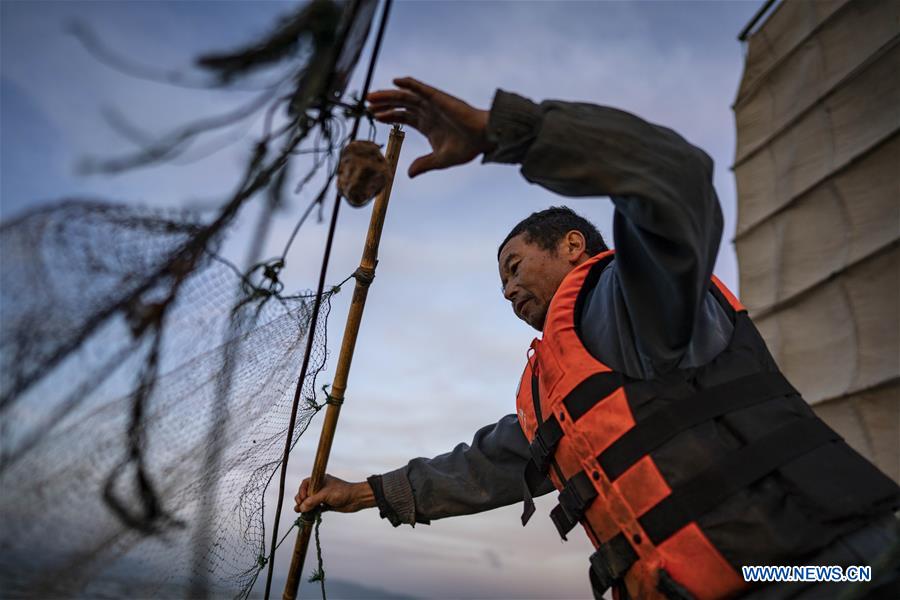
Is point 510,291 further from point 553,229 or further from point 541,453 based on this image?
point 541,453

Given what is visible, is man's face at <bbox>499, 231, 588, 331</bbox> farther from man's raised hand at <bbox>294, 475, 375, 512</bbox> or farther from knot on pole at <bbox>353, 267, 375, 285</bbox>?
man's raised hand at <bbox>294, 475, 375, 512</bbox>

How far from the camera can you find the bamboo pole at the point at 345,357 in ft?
8.44

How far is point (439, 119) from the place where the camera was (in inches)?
71.6

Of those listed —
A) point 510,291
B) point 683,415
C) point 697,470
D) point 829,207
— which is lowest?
point 697,470

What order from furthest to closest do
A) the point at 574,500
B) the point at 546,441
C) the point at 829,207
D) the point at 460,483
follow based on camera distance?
the point at 829,207 → the point at 460,483 → the point at 546,441 → the point at 574,500

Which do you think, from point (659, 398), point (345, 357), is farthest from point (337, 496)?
point (659, 398)

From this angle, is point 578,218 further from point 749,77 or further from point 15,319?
point 749,77

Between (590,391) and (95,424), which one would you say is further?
(590,391)

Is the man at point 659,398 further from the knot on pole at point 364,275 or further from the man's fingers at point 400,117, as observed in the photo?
the knot on pole at point 364,275

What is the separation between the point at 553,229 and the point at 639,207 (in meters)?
1.36

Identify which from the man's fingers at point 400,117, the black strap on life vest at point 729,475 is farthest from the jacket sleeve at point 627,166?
the black strap on life vest at point 729,475

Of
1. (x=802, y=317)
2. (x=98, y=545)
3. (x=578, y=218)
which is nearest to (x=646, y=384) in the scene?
(x=578, y=218)

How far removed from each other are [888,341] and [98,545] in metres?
8.15

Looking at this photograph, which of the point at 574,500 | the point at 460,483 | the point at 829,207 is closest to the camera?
the point at 574,500
